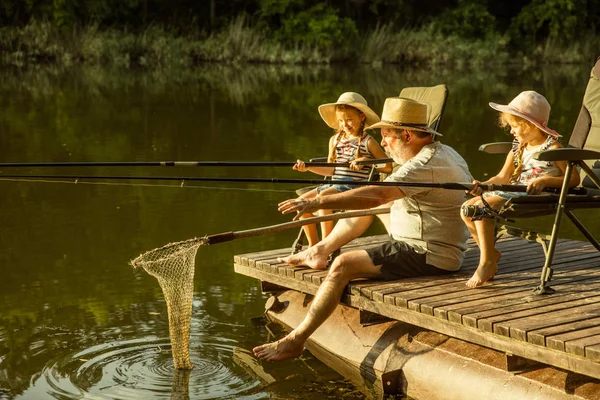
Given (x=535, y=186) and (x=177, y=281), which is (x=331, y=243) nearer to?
(x=177, y=281)

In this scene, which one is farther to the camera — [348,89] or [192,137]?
[348,89]

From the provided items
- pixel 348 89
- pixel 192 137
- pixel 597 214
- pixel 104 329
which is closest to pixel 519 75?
pixel 348 89

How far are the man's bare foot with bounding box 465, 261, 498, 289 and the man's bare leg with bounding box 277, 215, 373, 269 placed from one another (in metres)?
0.82

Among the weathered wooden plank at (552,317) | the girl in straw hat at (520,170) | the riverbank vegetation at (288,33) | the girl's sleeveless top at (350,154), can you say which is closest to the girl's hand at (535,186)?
the girl in straw hat at (520,170)

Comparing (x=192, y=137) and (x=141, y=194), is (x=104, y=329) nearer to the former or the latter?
(x=141, y=194)

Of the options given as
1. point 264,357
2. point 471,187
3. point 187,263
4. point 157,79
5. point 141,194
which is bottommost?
point 157,79

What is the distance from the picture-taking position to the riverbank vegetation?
1332 inches

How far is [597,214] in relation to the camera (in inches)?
410

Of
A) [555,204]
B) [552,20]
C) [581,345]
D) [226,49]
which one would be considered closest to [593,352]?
[581,345]

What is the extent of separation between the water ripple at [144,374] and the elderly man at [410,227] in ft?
0.93

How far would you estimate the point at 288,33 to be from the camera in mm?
36312

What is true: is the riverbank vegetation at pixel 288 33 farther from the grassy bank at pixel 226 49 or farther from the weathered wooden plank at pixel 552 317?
the weathered wooden plank at pixel 552 317

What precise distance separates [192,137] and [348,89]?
8.36 meters

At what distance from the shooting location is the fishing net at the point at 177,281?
584 centimetres
